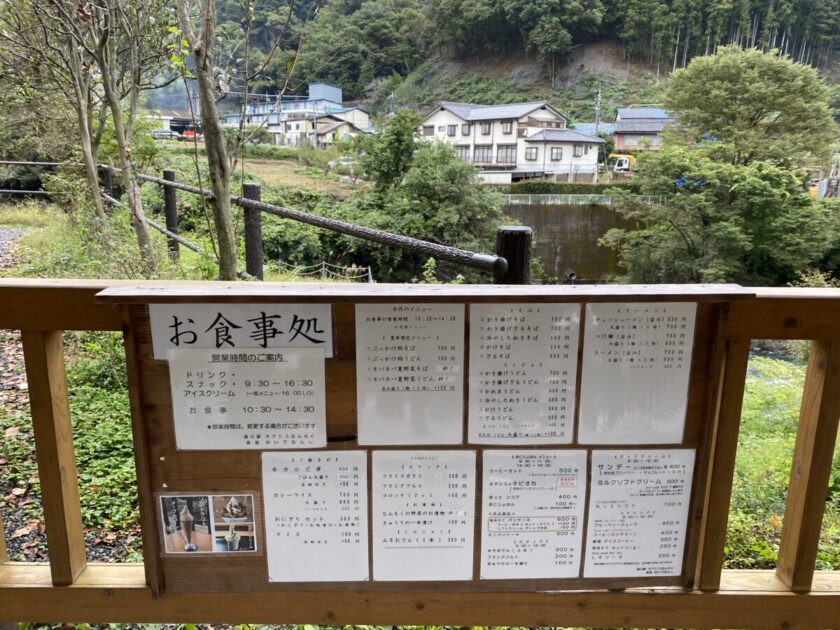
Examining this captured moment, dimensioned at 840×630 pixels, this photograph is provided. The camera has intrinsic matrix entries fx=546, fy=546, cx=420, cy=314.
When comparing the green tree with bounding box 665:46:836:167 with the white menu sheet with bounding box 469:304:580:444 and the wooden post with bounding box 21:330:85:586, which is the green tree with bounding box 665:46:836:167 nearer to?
the white menu sheet with bounding box 469:304:580:444

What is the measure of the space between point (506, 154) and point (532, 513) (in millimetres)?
24651

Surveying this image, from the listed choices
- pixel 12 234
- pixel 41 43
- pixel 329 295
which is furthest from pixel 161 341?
pixel 12 234

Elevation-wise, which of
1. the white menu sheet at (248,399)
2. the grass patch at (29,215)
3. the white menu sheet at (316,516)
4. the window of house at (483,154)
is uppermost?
the window of house at (483,154)

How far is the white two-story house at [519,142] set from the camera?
23766 millimetres

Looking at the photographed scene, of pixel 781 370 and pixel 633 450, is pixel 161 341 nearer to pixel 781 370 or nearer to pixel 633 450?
pixel 633 450

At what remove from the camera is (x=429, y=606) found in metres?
1.05

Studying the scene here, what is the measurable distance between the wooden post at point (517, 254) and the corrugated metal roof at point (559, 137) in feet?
78.8

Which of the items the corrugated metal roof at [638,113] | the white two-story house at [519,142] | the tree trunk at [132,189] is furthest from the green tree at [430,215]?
the corrugated metal roof at [638,113]

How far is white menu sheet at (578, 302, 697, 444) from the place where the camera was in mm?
917

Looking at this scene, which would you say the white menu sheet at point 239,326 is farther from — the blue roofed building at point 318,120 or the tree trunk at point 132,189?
the blue roofed building at point 318,120

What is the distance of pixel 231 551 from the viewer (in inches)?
39.9

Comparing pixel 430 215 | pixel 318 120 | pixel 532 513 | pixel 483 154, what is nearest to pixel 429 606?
pixel 532 513

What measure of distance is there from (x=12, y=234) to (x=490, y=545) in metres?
9.36

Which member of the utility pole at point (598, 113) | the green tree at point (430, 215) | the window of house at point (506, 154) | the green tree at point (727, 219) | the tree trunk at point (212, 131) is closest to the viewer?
the tree trunk at point (212, 131)
